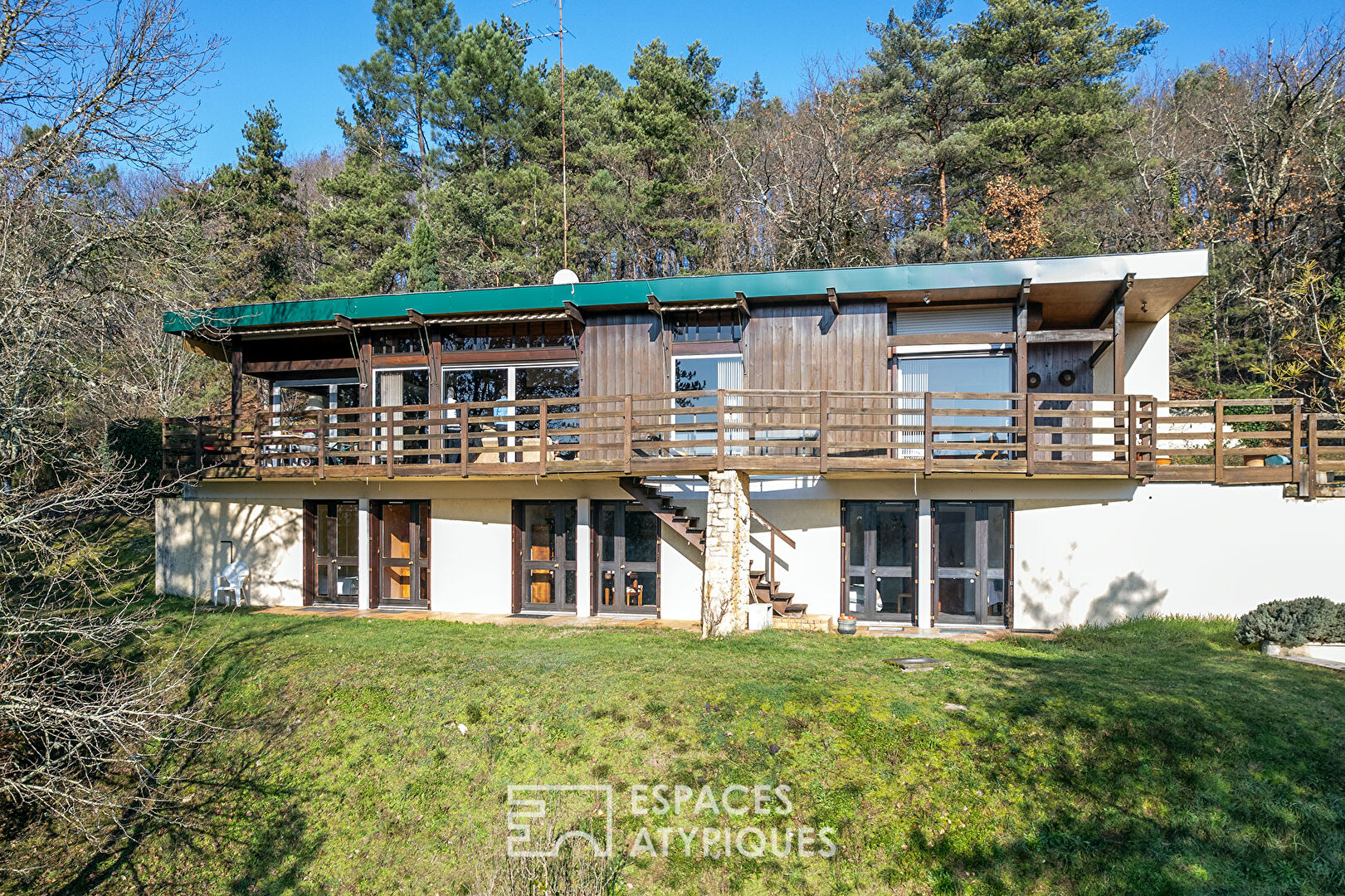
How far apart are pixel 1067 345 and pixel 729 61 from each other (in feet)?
63.4

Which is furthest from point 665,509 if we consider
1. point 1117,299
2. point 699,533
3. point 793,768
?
point 1117,299

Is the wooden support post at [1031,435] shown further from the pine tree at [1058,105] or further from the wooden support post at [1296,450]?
the pine tree at [1058,105]

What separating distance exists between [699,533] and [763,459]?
6.98 ft

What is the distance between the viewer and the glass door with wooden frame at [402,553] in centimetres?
1423

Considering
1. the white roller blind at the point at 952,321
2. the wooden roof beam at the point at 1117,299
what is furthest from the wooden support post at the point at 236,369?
the wooden roof beam at the point at 1117,299

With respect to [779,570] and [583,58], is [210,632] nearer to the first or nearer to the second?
[779,570]

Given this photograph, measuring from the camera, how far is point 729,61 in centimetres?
2777

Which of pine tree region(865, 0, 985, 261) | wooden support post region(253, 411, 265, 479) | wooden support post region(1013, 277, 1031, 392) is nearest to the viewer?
wooden support post region(1013, 277, 1031, 392)

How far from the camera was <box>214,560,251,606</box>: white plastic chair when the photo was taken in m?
14.2

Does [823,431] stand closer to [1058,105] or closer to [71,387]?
[71,387]

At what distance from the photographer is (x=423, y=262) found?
65.3ft

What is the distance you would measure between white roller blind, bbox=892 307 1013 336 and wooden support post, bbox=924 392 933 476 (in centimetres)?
209

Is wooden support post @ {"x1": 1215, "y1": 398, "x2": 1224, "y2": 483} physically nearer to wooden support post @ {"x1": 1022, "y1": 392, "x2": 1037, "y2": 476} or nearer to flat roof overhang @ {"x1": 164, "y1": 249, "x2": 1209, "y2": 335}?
flat roof overhang @ {"x1": 164, "y1": 249, "x2": 1209, "y2": 335}

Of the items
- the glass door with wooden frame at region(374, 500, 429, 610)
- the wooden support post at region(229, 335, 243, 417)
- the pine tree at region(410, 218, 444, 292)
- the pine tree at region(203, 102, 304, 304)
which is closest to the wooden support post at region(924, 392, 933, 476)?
the glass door with wooden frame at region(374, 500, 429, 610)
